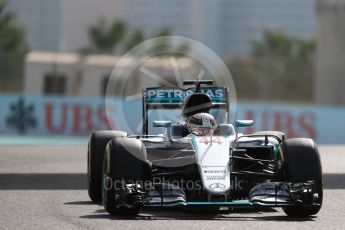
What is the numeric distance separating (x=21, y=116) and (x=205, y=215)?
24.2 meters

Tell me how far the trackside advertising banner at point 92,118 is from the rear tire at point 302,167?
75.3 feet

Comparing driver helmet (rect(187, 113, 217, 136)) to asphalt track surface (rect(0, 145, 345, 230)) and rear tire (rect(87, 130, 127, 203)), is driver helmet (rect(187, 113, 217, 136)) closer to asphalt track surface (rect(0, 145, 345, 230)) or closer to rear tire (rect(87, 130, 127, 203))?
asphalt track surface (rect(0, 145, 345, 230))

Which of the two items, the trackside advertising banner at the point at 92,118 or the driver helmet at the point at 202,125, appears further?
the trackside advertising banner at the point at 92,118

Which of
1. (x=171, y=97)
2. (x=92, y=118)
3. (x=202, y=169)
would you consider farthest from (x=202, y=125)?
(x=92, y=118)

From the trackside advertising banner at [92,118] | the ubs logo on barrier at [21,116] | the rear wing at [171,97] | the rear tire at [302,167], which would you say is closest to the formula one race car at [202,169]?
the rear tire at [302,167]

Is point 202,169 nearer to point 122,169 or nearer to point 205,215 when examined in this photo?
point 205,215

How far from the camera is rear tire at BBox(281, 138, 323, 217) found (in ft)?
38.8

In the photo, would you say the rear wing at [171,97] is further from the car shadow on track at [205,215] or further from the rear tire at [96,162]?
the car shadow on track at [205,215]

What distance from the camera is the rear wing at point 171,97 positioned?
1463 cm

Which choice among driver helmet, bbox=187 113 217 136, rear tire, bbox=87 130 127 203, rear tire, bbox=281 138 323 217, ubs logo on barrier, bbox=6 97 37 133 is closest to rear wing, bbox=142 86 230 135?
rear tire, bbox=87 130 127 203

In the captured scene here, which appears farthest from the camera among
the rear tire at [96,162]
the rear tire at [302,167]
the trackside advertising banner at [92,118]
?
the trackside advertising banner at [92,118]

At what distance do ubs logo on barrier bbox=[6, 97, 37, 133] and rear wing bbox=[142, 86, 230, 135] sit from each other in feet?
68.6

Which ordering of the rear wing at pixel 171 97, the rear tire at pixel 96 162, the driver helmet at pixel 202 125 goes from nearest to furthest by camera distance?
the driver helmet at pixel 202 125 → the rear tire at pixel 96 162 → the rear wing at pixel 171 97

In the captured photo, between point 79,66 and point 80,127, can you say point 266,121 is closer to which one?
point 80,127
